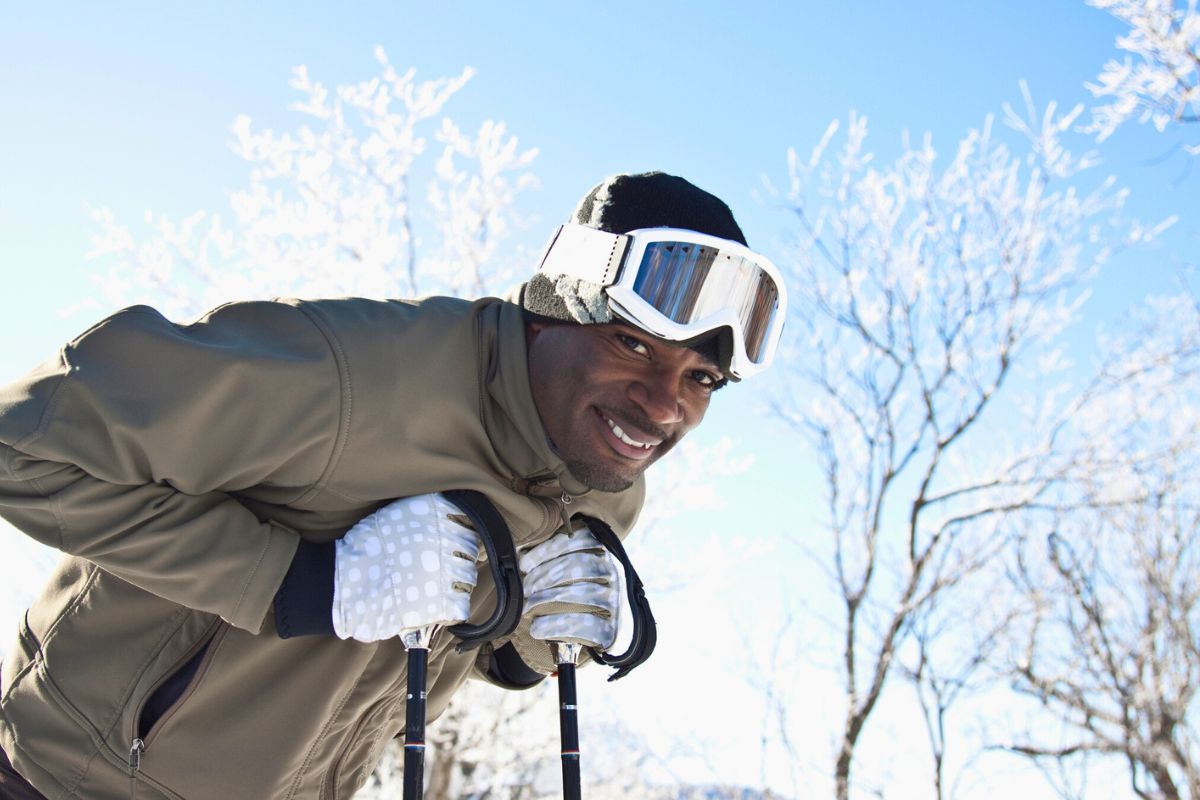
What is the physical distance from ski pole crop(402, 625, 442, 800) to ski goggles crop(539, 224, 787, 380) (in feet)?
2.66

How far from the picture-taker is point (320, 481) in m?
2.15

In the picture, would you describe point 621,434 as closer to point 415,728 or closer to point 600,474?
point 600,474

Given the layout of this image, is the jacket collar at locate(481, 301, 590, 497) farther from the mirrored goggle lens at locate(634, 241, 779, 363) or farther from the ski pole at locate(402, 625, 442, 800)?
the ski pole at locate(402, 625, 442, 800)

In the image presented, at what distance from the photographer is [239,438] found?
2.01 meters

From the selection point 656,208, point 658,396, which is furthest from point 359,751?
point 656,208

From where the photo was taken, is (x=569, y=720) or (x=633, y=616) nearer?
(x=569, y=720)

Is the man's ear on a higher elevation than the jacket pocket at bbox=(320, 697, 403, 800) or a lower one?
higher

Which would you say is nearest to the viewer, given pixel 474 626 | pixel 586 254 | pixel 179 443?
pixel 179 443

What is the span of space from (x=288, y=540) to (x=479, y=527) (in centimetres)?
38

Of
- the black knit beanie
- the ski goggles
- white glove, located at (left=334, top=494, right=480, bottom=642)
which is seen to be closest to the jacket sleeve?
white glove, located at (left=334, top=494, right=480, bottom=642)

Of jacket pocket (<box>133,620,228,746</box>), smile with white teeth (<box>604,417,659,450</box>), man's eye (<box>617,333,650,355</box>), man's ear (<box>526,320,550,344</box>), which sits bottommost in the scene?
jacket pocket (<box>133,620,228,746</box>)

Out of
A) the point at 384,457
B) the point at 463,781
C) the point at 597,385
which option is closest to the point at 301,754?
the point at 384,457

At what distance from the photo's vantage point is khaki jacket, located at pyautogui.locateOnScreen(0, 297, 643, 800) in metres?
1.91

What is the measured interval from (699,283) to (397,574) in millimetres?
899
